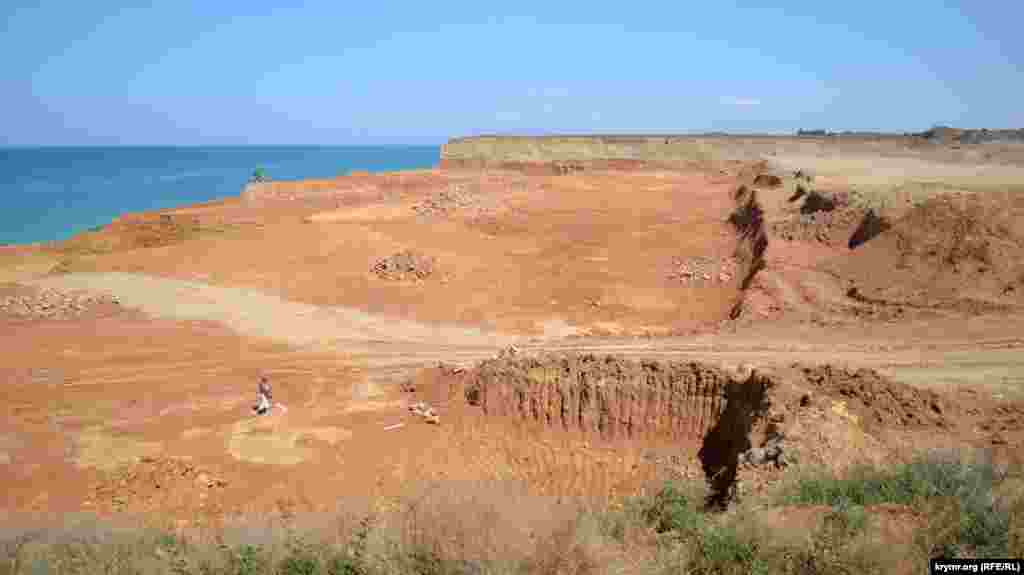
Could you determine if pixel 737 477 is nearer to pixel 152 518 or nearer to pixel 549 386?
pixel 549 386

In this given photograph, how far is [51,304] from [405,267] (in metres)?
11.0

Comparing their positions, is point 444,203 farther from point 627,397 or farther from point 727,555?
point 727,555

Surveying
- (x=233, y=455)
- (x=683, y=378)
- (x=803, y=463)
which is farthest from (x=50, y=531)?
(x=683, y=378)

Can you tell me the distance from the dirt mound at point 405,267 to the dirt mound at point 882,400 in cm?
1478

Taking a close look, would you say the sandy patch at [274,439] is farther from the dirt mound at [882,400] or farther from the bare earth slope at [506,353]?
the dirt mound at [882,400]

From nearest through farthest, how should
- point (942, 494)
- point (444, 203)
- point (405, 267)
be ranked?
point (942, 494) < point (405, 267) < point (444, 203)

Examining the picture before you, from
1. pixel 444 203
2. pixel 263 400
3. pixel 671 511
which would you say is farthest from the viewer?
pixel 444 203

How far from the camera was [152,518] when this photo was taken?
879cm

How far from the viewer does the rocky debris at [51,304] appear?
1908cm

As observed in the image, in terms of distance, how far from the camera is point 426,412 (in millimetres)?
12367

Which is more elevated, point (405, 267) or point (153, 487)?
point (405, 267)

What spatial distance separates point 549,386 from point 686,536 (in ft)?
21.5

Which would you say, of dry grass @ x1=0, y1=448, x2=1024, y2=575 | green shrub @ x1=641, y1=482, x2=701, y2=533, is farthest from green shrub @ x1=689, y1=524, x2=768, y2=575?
green shrub @ x1=641, y1=482, x2=701, y2=533

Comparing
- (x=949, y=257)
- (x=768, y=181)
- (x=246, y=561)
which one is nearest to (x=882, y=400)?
(x=246, y=561)
